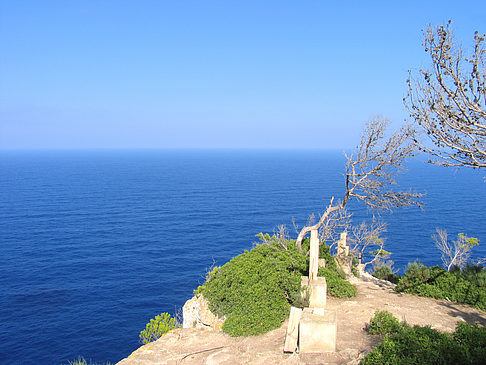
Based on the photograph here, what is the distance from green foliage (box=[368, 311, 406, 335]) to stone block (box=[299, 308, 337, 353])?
6.68 feet

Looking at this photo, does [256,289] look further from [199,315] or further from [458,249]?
[458,249]

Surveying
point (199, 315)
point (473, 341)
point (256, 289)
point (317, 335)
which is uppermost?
point (473, 341)

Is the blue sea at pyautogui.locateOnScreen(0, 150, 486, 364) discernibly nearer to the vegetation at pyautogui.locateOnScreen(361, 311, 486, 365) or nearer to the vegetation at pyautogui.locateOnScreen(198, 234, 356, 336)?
the vegetation at pyautogui.locateOnScreen(361, 311, 486, 365)

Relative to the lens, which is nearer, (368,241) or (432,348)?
(432,348)

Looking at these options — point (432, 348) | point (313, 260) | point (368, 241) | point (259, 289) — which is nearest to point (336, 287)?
point (313, 260)

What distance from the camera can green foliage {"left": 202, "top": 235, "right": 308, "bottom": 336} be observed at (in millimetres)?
13375

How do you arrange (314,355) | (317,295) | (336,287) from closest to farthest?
1. (314,355)
2. (317,295)
3. (336,287)

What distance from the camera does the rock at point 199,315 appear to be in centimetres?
1551

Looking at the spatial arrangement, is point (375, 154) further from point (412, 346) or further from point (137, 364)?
point (137, 364)

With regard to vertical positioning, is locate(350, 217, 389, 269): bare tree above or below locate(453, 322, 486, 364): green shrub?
below

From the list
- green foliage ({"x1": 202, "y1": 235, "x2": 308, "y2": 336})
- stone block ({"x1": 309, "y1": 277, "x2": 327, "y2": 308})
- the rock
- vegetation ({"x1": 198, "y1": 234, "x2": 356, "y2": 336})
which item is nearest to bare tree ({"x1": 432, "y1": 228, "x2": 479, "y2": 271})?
vegetation ({"x1": 198, "y1": 234, "x2": 356, "y2": 336})

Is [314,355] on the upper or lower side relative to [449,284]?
lower

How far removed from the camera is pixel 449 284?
15.8 m

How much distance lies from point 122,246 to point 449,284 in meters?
44.4
